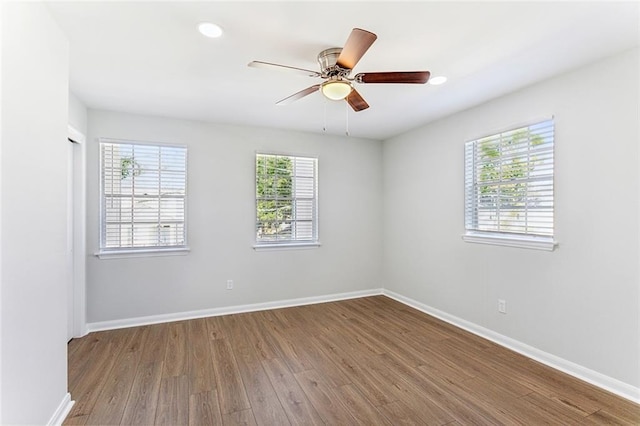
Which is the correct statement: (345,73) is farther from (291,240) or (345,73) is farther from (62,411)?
(62,411)

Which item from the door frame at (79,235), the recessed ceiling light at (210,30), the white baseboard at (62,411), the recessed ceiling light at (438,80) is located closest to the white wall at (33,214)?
the white baseboard at (62,411)

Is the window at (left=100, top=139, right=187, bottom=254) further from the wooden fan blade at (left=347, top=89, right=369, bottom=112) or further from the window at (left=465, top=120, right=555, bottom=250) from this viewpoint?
the window at (left=465, top=120, right=555, bottom=250)

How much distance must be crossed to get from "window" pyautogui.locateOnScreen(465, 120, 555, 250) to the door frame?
439 cm

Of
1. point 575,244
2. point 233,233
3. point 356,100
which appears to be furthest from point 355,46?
Result: point 233,233

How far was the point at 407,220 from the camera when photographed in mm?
4586

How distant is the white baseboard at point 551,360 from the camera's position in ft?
7.49

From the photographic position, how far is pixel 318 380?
99.2 inches

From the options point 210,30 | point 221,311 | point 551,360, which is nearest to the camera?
point 210,30

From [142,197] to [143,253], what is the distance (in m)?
0.70

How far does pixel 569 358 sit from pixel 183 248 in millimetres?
4208

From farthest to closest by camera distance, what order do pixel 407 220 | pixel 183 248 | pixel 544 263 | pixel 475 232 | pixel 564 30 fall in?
pixel 407 220 → pixel 183 248 → pixel 475 232 → pixel 544 263 → pixel 564 30

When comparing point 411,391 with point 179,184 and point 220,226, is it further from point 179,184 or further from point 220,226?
point 179,184

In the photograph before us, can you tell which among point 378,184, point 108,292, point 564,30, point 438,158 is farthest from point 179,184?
point 564,30

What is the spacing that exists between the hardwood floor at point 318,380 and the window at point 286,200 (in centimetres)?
135
